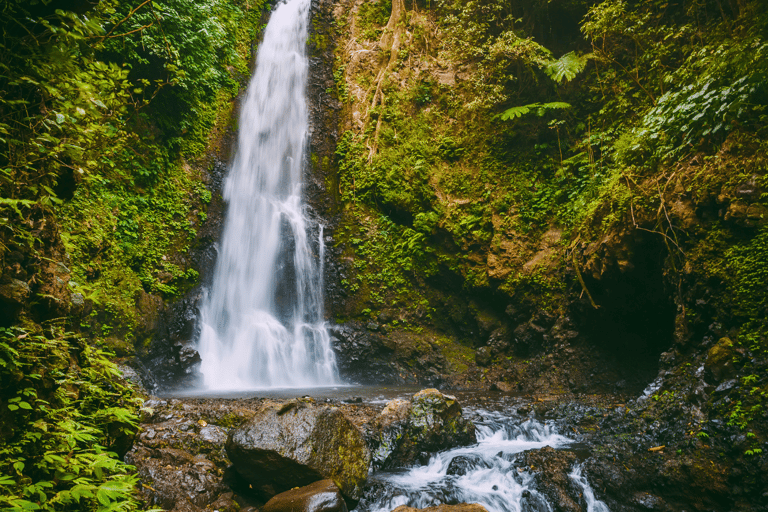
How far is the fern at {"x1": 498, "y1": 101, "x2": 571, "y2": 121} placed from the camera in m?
9.63

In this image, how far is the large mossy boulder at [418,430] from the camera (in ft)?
18.2

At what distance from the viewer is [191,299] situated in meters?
10.6

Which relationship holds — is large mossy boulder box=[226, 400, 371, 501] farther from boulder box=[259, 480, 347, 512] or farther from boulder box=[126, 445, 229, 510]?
boulder box=[126, 445, 229, 510]

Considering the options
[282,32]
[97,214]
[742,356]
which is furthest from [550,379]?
[282,32]

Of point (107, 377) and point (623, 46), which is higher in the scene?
point (623, 46)

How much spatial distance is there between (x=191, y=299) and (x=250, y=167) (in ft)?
18.2

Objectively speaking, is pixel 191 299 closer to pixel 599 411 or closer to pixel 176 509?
pixel 176 509

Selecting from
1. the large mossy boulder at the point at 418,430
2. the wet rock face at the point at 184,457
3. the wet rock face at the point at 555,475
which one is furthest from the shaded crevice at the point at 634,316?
the wet rock face at the point at 184,457

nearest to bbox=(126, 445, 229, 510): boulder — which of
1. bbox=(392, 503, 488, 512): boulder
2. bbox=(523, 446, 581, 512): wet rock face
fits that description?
bbox=(392, 503, 488, 512): boulder

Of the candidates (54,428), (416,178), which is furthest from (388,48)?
(54,428)

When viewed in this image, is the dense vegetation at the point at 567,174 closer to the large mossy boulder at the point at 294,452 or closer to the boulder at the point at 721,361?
the boulder at the point at 721,361

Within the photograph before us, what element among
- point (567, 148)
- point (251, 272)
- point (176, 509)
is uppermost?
point (567, 148)

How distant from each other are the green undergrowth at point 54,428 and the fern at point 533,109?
405 inches

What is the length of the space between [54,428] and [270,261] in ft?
33.3
